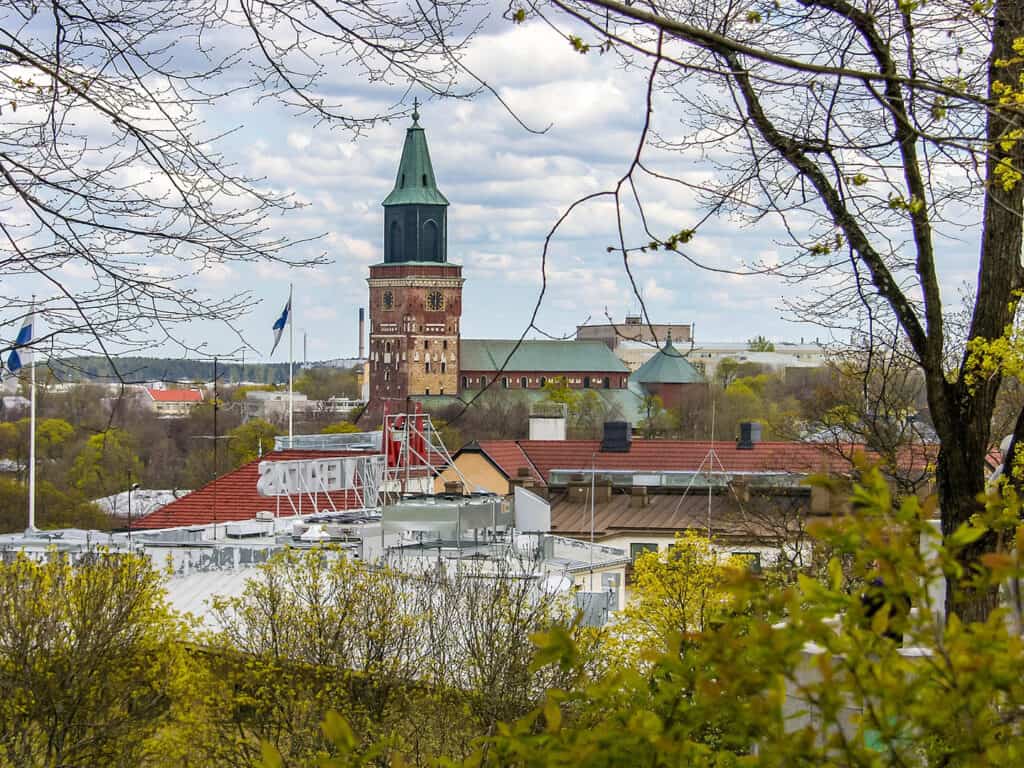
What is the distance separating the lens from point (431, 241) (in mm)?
125625

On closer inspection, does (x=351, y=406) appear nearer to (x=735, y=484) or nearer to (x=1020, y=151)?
(x=735, y=484)

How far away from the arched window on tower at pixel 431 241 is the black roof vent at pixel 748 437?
7828 cm

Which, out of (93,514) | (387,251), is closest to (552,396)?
(387,251)

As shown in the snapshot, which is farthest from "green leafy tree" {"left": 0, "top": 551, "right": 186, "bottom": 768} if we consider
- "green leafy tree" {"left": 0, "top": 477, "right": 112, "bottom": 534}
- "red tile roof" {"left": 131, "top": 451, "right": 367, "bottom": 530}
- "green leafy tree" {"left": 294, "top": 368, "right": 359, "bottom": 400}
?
"green leafy tree" {"left": 294, "top": 368, "right": 359, "bottom": 400}

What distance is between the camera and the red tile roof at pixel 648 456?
43969 millimetres

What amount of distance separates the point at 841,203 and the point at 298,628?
12.1 meters

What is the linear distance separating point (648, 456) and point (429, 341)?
296 ft

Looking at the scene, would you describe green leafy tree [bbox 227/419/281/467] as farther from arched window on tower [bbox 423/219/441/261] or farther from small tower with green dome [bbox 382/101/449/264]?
arched window on tower [bbox 423/219/441/261]

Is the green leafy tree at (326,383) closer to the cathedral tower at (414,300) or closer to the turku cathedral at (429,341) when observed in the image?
the turku cathedral at (429,341)

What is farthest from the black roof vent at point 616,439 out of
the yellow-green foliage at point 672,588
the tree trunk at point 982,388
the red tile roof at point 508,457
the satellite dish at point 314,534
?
the tree trunk at point 982,388

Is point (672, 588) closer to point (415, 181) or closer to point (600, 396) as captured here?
point (415, 181)

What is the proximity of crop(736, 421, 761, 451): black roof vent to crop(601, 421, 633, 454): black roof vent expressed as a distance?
3.37m

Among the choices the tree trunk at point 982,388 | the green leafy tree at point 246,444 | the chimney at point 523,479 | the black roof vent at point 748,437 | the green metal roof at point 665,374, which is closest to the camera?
the tree trunk at point 982,388

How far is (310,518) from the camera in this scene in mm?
35469
